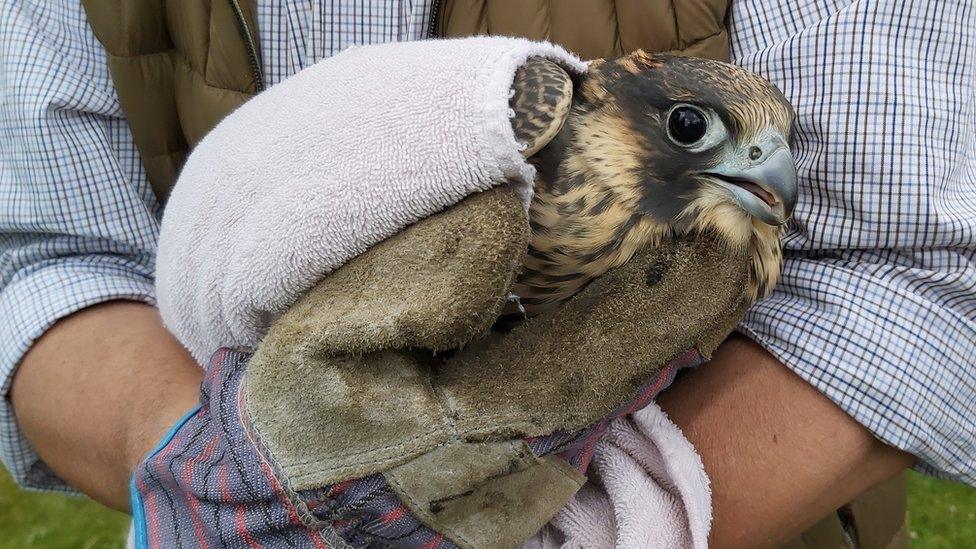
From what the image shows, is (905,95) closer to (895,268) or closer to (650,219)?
(895,268)

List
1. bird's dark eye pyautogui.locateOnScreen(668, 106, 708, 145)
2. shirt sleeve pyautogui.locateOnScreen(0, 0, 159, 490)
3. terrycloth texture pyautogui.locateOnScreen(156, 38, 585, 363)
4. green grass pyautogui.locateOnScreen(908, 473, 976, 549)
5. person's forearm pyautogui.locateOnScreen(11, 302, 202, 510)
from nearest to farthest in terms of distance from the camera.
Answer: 1. terrycloth texture pyautogui.locateOnScreen(156, 38, 585, 363)
2. bird's dark eye pyautogui.locateOnScreen(668, 106, 708, 145)
3. person's forearm pyautogui.locateOnScreen(11, 302, 202, 510)
4. shirt sleeve pyautogui.locateOnScreen(0, 0, 159, 490)
5. green grass pyautogui.locateOnScreen(908, 473, 976, 549)

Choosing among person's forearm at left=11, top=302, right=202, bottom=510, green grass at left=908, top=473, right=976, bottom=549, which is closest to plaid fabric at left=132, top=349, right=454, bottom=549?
person's forearm at left=11, top=302, right=202, bottom=510

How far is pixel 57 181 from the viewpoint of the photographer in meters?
1.56

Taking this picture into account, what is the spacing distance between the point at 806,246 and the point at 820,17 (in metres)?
0.39

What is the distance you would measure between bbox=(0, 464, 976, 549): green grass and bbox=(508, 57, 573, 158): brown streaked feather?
11.5 ft

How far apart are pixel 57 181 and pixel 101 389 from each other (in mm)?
453

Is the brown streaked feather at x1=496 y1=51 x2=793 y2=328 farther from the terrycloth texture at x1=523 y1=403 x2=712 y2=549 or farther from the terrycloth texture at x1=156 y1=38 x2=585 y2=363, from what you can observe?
the terrycloth texture at x1=523 y1=403 x2=712 y2=549

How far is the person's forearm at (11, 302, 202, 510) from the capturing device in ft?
4.72

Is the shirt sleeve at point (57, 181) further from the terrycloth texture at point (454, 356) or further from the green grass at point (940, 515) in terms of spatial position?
the green grass at point (940, 515)

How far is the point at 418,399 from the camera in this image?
991mm

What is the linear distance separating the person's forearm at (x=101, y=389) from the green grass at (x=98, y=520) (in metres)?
2.43

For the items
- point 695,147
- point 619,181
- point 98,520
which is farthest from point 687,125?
point 98,520

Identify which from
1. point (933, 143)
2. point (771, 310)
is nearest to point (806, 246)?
point (771, 310)

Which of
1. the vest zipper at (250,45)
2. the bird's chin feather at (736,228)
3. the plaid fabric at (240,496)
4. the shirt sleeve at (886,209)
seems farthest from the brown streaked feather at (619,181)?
the vest zipper at (250,45)
